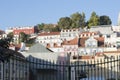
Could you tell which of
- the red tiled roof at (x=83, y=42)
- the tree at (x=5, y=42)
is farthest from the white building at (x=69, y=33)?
the tree at (x=5, y=42)

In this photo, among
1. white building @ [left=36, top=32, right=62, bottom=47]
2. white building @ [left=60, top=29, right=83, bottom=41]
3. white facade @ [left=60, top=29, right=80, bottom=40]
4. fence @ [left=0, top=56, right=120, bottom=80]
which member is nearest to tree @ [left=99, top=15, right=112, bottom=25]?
white building @ [left=60, top=29, right=83, bottom=41]

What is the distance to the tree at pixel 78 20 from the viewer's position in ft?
474

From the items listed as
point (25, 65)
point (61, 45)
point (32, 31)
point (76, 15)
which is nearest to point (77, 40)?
point (61, 45)

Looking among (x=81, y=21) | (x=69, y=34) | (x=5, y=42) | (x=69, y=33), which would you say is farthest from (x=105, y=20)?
(x=5, y=42)

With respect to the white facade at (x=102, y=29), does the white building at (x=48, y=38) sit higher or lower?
lower

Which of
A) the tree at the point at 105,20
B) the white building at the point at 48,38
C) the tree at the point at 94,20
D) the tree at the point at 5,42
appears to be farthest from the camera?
the tree at the point at 105,20

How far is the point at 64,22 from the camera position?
149m

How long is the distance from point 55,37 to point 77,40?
27.1 metres

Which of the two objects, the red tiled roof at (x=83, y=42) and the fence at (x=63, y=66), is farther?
the red tiled roof at (x=83, y=42)

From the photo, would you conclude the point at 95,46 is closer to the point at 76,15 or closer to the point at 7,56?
the point at 76,15

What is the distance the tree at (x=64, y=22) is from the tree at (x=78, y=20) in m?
1.35

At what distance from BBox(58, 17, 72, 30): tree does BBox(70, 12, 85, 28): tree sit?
4.43ft

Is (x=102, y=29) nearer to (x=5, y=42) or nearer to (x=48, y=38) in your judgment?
(x=48, y=38)

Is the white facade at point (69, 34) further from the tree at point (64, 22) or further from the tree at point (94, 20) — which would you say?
the tree at point (94, 20)
